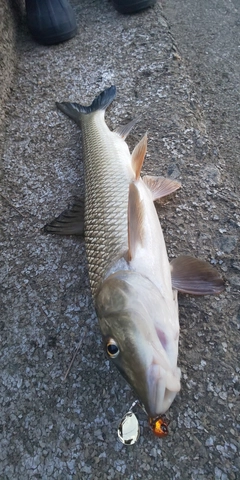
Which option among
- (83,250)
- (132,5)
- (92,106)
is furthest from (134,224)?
(132,5)

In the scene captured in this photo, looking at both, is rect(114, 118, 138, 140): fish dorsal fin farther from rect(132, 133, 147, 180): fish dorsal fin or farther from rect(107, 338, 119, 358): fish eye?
rect(107, 338, 119, 358): fish eye

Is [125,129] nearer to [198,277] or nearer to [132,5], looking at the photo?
[198,277]

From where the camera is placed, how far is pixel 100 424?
1822 mm

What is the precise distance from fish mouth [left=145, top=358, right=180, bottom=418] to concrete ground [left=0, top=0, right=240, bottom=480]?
342mm

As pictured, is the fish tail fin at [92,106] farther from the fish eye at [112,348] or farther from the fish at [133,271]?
the fish eye at [112,348]

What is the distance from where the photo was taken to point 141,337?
60.7 inches

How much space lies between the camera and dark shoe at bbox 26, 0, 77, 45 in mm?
4109

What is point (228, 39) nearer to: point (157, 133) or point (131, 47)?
point (131, 47)

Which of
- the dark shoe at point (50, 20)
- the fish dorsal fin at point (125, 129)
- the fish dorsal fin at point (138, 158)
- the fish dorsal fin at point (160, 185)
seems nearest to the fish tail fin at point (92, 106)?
the fish dorsal fin at point (125, 129)

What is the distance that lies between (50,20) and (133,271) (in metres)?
3.58

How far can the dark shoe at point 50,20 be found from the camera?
4109 millimetres

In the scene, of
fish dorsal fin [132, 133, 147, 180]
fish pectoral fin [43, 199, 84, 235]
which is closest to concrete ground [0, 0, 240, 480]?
fish pectoral fin [43, 199, 84, 235]

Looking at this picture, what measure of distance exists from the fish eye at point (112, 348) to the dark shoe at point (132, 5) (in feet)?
13.6

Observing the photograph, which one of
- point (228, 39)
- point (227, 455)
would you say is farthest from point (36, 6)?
point (227, 455)
